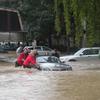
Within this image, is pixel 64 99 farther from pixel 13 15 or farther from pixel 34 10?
pixel 34 10

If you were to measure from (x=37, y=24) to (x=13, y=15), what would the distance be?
13101 mm

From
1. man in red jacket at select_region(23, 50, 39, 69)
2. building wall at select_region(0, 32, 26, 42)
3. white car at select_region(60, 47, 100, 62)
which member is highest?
building wall at select_region(0, 32, 26, 42)

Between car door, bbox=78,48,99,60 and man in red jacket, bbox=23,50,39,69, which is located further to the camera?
car door, bbox=78,48,99,60

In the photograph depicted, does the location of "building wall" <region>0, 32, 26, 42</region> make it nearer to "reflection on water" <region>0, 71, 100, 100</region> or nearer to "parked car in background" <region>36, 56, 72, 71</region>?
"parked car in background" <region>36, 56, 72, 71</region>

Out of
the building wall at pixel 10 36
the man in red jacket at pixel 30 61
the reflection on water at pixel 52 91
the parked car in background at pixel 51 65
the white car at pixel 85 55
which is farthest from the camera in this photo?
the building wall at pixel 10 36

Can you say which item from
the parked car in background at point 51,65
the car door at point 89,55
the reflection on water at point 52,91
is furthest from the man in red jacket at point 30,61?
the car door at point 89,55

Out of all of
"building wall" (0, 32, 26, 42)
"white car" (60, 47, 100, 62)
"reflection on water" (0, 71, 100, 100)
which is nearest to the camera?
"reflection on water" (0, 71, 100, 100)

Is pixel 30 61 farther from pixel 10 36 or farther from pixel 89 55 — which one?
pixel 10 36

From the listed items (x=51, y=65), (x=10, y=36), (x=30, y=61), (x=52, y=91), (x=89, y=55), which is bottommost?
(x=89, y=55)

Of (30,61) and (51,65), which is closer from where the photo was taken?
(30,61)

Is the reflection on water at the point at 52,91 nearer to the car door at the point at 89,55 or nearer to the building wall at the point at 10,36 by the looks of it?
the car door at the point at 89,55

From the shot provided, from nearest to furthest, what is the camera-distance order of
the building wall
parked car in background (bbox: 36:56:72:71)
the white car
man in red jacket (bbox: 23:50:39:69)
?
man in red jacket (bbox: 23:50:39:69), parked car in background (bbox: 36:56:72:71), the white car, the building wall

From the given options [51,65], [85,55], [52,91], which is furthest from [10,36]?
[52,91]

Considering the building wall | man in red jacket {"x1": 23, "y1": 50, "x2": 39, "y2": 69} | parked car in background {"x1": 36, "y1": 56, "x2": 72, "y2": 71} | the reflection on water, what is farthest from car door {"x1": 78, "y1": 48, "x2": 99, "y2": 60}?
the reflection on water
